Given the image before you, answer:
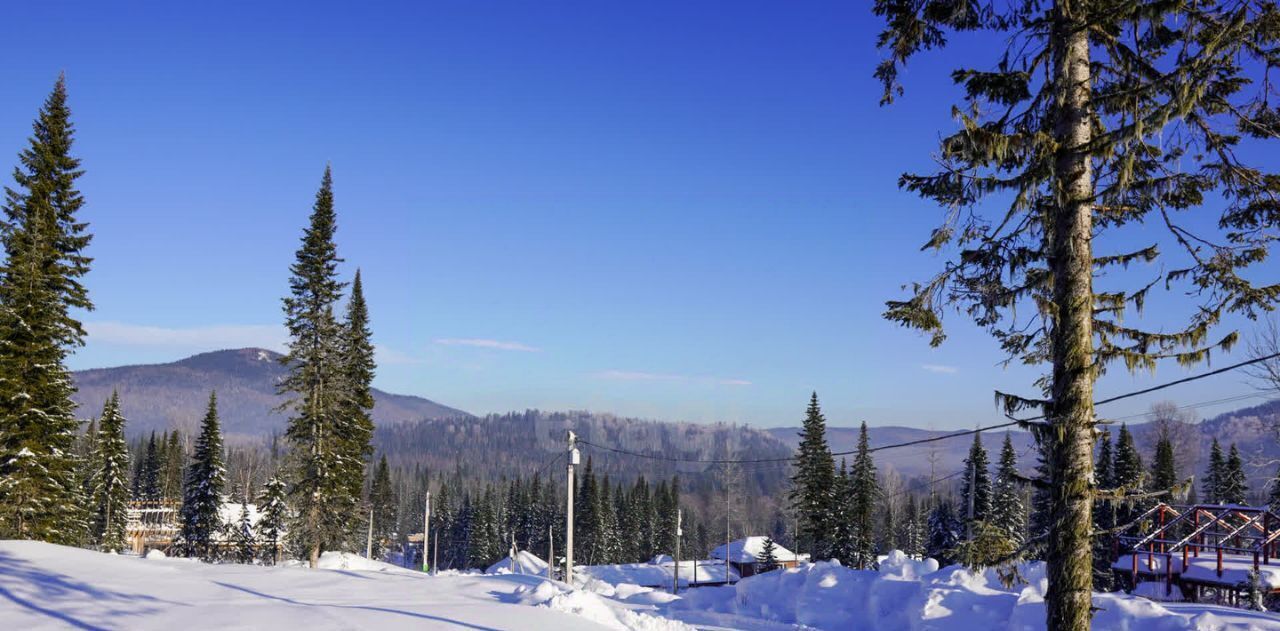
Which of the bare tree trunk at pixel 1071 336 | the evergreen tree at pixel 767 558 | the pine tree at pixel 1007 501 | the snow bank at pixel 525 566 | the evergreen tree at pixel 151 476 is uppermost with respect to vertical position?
the bare tree trunk at pixel 1071 336

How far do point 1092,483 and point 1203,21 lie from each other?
5009 mm

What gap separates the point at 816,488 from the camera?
1928 inches

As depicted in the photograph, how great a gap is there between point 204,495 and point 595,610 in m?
43.0

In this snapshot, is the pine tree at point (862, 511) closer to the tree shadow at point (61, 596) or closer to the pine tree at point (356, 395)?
the pine tree at point (356, 395)

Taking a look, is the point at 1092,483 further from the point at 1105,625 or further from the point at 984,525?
the point at 1105,625

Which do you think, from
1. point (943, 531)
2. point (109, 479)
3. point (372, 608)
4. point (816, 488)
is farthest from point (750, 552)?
point (372, 608)

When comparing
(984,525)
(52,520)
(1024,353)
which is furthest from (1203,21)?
(52,520)

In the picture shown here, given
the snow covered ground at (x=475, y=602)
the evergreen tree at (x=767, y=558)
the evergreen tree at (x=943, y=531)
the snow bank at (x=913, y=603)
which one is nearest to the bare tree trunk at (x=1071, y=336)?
the snow covered ground at (x=475, y=602)

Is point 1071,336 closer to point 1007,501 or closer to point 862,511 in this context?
point 862,511

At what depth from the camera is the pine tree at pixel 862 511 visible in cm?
4962

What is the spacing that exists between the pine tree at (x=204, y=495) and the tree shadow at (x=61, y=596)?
121 ft

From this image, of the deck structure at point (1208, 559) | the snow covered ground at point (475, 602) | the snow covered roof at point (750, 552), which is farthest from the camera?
the snow covered roof at point (750, 552)

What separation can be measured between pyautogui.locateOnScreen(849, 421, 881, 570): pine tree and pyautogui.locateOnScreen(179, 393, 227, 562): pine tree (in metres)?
42.4

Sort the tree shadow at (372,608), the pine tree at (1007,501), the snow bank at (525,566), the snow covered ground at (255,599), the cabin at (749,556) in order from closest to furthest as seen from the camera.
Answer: the snow covered ground at (255,599)
the tree shadow at (372,608)
the pine tree at (1007,501)
the snow bank at (525,566)
the cabin at (749,556)
